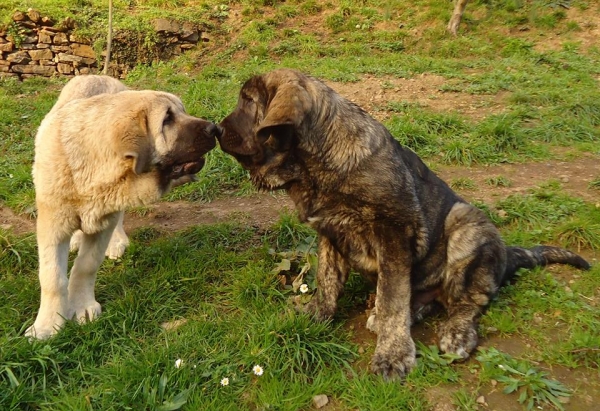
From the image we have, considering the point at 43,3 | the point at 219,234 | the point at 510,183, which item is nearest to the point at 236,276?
the point at 219,234

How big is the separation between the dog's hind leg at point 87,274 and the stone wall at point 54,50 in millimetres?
9017

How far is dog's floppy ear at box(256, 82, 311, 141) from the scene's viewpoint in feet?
9.63

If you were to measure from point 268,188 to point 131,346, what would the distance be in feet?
4.92

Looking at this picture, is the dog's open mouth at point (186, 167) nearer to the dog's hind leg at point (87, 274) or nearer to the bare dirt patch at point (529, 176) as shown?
the dog's hind leg at point (87, 274)

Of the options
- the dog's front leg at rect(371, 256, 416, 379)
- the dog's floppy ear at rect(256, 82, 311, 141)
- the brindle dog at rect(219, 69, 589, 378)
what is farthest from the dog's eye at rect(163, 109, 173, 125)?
the dog's front leg at rect(371, 256, 416, 379)

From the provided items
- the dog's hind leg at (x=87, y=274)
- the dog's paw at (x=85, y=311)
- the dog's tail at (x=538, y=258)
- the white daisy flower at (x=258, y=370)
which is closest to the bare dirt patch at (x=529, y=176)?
the dog's tail at (x=538, y=258)

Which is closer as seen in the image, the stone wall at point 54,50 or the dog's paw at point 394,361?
the dog's paw at point 394,361

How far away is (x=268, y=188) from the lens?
11.3ft

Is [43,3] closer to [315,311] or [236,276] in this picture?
[236,276]

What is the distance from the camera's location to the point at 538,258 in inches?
159

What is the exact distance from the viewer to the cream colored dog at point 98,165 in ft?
11.0

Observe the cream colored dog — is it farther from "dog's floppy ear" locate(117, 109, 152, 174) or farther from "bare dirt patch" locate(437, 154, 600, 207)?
"bare dirt patch" locate(437, 154, 600, 207)

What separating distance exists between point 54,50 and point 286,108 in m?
10.8

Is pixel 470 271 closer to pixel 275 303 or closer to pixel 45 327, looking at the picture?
pixel 275 303
